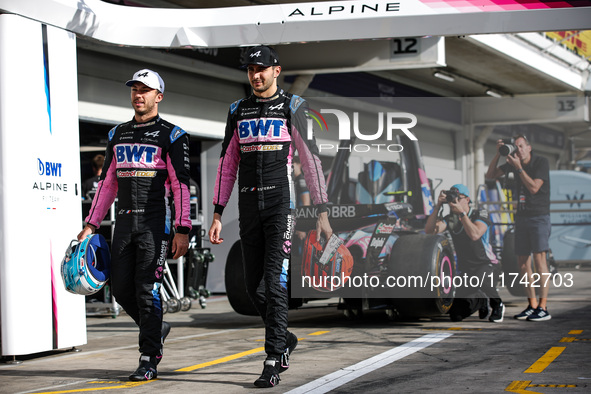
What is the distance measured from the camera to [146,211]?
607 cm

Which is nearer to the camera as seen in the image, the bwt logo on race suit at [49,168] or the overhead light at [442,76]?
the bwt logo on race suit at [49,168]

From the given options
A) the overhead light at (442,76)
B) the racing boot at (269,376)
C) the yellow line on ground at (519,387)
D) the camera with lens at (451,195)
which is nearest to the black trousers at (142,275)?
the racing boot at (269,376)

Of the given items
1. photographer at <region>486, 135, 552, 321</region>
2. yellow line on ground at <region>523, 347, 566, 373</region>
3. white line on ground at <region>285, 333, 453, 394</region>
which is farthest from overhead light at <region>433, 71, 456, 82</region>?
yellow line on ground at <region>523, 347, 566, 373</region>

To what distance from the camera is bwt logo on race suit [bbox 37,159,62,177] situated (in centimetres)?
759

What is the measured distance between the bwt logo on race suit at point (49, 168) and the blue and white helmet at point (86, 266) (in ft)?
5.45

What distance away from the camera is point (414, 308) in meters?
9.30

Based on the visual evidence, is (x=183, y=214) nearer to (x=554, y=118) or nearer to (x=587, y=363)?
(x=587, y=363)

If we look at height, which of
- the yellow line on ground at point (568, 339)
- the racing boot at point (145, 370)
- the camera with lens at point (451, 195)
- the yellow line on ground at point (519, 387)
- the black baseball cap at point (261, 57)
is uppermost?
the black baseball cap at point (261, 57)

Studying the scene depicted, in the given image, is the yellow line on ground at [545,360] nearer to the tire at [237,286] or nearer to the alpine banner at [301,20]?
the alpine banner at [301,20]

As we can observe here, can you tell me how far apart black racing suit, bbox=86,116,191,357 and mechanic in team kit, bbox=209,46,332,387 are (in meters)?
0.32

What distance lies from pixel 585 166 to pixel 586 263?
102 cm

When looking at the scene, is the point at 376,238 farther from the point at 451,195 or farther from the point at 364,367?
the point at 364,367

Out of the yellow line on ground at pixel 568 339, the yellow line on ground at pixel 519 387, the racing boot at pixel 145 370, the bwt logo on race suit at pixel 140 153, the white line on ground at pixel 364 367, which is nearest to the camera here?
the yellow line on ground at pixel 519 387

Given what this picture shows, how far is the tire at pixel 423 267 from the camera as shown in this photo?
899cm
